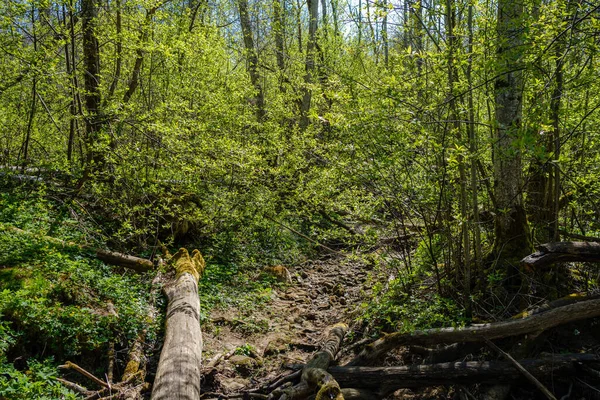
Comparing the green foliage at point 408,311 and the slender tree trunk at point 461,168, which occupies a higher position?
the slender tree trunk at point 461,168

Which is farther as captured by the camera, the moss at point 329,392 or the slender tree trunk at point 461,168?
the slender tree trunk at point 461,168

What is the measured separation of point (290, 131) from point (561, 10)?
9540 mm

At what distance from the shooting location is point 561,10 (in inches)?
180

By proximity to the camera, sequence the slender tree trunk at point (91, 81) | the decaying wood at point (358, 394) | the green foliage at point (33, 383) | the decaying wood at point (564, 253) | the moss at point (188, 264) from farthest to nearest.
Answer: the slender tree trunk at point (91, 81) → the moss at point (188, 264) → the decaying wood at point (358, 394) → the decaying wood at point (564, 253) → the green foliage at point (33, 383)

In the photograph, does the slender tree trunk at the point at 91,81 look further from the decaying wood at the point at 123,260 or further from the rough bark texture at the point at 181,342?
the rough bark texture at the point at 181,342

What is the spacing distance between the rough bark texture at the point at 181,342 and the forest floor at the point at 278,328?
48cm

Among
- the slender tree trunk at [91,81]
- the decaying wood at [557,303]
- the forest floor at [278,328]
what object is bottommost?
the forest floor at [278,328]

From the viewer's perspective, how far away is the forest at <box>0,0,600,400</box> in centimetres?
443

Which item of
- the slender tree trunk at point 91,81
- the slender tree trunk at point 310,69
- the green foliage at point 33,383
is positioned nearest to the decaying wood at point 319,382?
the green foliage at point 33,383

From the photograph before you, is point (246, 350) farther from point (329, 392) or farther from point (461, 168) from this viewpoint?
point (461, 168)

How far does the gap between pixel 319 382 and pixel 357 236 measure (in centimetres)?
256

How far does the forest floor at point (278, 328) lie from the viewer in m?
5.62

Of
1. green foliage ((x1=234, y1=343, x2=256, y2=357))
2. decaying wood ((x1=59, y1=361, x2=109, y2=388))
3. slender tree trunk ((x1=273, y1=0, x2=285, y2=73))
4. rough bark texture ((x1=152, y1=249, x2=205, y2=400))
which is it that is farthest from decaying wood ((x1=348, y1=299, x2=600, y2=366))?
slender tree trunk ((x1=273, y1=0, x2=285, y2=73))

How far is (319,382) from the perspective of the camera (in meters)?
4.54
